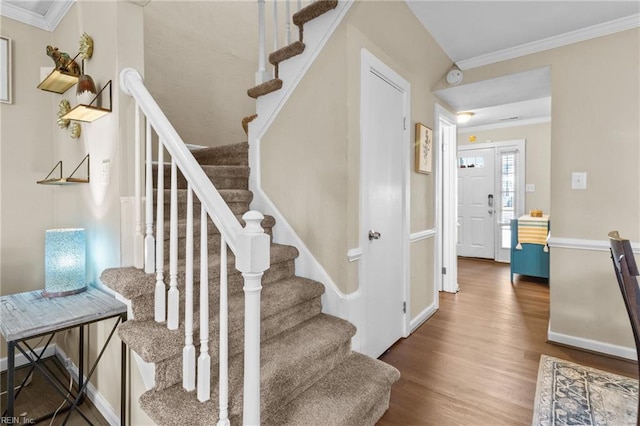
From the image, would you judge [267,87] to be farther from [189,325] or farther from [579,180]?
[579,180]

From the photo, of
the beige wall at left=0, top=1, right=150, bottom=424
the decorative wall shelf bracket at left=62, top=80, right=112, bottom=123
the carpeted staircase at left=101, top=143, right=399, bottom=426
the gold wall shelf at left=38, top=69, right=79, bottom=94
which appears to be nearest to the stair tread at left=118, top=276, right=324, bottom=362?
the carpeted staircase at left=101, top=143, right=399, bottom=426

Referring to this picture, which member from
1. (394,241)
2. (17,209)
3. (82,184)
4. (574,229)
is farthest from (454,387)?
(17,209)

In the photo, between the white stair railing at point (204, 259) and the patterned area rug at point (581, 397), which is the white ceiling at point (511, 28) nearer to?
the white stair railing at point (204, 259)

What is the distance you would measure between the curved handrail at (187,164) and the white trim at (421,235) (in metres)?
1.96

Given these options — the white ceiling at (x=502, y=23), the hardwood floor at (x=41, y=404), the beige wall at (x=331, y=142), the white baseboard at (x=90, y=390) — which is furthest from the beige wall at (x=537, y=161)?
the hardwood floor at (x=41, y=404)

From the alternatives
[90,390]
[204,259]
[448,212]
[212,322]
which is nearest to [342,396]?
[212,322]

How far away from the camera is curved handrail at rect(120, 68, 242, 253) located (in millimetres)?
1084

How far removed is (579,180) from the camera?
248cm

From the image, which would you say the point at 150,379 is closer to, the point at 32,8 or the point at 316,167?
the point at 316,167

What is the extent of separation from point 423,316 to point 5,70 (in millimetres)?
3740

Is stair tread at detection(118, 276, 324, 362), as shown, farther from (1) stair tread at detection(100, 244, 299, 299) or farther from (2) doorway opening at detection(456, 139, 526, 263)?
(2) doorway opening at detection(456, 139, 526, 263)

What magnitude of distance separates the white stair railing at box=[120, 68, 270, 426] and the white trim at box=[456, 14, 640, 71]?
282cm

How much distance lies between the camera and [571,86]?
8.21ft

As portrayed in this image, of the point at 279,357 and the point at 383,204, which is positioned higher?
the point at 383,204
